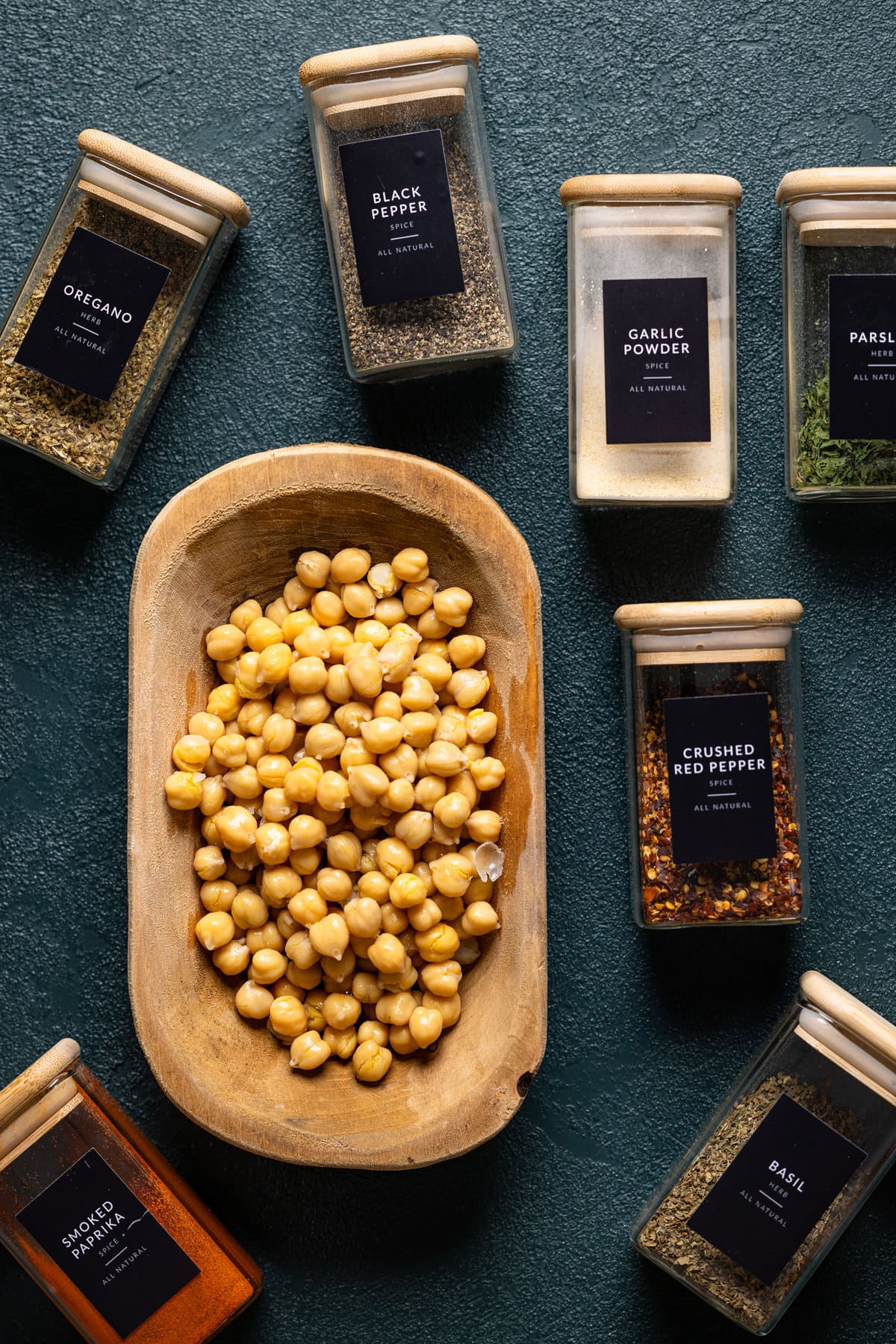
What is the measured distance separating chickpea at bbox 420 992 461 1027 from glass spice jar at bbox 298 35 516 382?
2.96 ft

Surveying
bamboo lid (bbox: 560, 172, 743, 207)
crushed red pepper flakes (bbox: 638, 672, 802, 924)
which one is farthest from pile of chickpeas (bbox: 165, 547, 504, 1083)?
bamboo lid (bbox: 560, 172, 743, 207)

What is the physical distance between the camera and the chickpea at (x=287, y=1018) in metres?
1.41

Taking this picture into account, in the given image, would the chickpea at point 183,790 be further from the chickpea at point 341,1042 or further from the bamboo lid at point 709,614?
the bamboo lid at point 709,614

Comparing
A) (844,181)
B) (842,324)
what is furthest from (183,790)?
(844,181)

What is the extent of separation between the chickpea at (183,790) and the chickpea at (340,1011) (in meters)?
0.34

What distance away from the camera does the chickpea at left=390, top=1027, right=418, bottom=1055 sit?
142cm

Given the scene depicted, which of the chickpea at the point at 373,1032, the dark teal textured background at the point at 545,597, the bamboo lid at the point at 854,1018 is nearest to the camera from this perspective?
the bamboo lid at the point at 854,1018

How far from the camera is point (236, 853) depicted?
56.8 inches

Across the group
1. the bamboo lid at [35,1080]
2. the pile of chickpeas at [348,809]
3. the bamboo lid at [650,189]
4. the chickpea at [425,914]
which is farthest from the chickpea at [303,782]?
the bamboo lid at [650,189]

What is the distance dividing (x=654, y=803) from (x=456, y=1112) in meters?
0.50

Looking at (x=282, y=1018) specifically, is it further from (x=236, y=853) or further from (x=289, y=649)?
(x=289, y=649)

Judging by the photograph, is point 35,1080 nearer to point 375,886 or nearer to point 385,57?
point 375,886

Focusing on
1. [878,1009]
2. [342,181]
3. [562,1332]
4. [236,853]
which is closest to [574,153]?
[342,181]

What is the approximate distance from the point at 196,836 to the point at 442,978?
409 millimetres
